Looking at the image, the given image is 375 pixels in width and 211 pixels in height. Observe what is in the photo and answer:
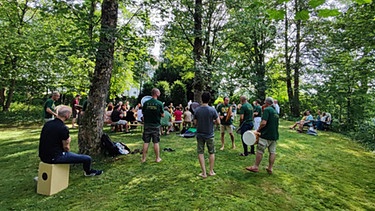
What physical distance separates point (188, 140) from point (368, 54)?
7818 millimetres

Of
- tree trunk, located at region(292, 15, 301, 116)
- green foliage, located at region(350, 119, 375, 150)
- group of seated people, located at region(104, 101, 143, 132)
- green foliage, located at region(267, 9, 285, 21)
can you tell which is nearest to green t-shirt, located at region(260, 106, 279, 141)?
green foliage, located at region(267, 9, 285, 21)

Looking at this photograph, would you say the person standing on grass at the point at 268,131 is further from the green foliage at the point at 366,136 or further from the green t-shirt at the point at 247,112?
the green foliage at the point at 366,136

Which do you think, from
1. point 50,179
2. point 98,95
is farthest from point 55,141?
point 98,95

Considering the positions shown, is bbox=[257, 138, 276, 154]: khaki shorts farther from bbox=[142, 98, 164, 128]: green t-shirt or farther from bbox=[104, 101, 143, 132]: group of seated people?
A: bbox=[104, 101, 143, 132]: group of seated people

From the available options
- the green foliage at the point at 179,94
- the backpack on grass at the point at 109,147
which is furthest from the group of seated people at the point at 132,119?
the green foliage at the point at 179,94

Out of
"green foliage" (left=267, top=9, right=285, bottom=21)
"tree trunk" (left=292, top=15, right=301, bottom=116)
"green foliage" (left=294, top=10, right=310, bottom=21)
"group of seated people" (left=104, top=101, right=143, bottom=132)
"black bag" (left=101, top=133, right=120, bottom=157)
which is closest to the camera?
"green foliage" (left=294, top=10, right=310, bottom=21)

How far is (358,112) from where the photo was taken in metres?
14.0

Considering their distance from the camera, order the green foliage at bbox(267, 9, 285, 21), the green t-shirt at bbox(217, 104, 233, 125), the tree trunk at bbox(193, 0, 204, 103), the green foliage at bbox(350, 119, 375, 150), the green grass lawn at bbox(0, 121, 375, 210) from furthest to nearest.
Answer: the tree trunk at bbox(193, 0, 204, 103)
the green foliage at bbox(350, 119, 375, 150)
the green t-shirt at bbox(217, 104, 233, 125)
the green grass lawn at bbox(0, 121, 375, 210)
the green foliage at bbox(267, 9, 285, 21)

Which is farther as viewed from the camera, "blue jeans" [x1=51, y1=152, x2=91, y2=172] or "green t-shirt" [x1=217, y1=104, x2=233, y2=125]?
"green t-shirt" [x1=217, y1=104, x2=233, y2=125]

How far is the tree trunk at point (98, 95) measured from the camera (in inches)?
229

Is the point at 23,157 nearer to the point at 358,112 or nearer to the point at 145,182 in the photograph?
the point at 145,182

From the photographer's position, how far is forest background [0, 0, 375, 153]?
19.1ft

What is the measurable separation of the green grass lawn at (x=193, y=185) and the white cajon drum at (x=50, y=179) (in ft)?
0.38

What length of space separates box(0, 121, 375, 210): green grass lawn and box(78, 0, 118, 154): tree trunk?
0.49m
